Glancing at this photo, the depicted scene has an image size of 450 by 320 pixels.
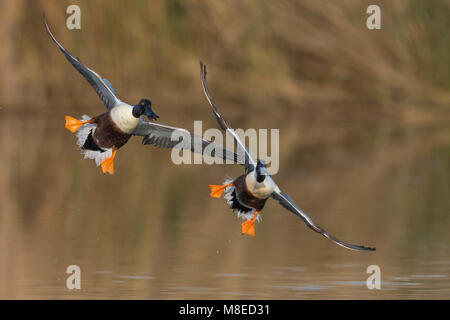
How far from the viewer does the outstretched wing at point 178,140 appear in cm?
740

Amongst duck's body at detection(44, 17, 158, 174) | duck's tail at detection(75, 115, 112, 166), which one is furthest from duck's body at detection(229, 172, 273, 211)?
duck's tail at detection(75, 115, 112, 166)

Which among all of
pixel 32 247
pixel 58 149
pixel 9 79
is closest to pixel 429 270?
pixel 32 247

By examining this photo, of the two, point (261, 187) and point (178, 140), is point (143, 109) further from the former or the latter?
→ point (261, 187)

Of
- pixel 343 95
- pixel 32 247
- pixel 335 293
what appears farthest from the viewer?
pixel 343 95

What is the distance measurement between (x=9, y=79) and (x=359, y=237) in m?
10.2

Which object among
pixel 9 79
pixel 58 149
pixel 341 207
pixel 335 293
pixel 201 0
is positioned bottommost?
pixel 335 293

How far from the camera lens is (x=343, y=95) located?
2081 centimetres

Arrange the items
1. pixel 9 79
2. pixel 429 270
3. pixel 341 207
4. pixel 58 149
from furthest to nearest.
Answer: pixel 9 79 → pixel 58 149 → pixel 341 207 → pixel 429 270

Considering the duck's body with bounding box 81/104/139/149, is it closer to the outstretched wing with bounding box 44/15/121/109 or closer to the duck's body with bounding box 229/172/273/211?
the outstretched wing with bounding box 44/15/121/109

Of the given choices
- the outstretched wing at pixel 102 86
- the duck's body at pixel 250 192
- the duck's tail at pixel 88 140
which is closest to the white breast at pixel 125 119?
the outstretched wing at pixel 102 86

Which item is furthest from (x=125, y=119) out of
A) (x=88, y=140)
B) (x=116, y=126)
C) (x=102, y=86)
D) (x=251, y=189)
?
Answer: (x=251, y=189)

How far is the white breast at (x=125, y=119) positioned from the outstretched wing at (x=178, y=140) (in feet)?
0.71

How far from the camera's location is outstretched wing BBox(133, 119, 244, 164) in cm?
740

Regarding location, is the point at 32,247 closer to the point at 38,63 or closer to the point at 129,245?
the point at 129,245
